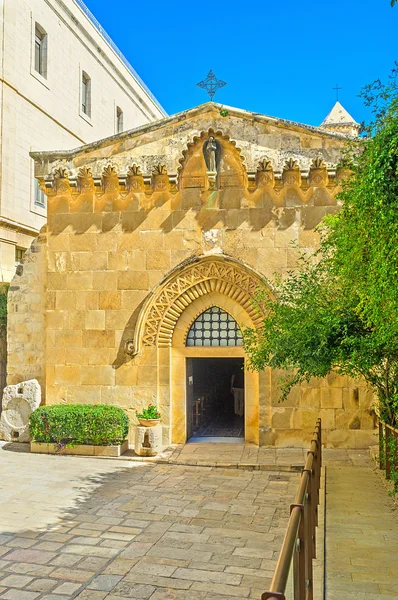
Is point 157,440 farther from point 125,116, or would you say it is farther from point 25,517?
point 125,116

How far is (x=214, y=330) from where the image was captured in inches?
523

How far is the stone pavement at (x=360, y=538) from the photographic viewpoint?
16.7 feet

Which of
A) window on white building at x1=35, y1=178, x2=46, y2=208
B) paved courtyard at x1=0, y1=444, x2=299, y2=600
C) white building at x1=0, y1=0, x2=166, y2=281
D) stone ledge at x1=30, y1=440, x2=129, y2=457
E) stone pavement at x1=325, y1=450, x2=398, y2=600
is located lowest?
paved courtyard at x1=0, y1=444, x2=299, y2=600

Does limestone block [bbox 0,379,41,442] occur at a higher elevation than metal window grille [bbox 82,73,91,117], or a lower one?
lower

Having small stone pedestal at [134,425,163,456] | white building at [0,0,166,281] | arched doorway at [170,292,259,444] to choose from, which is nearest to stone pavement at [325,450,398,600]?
arched doorway at [170,292,259,444]

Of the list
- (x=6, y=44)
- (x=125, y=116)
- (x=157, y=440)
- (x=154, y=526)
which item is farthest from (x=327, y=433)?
(x=125, y=116)

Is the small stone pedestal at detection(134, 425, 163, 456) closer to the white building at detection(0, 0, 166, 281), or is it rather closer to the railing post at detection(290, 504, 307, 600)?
the white building at detection(0, 0, 166, 281)

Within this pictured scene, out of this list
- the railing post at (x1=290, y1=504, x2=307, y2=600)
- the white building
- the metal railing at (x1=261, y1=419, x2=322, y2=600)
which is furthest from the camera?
the white building

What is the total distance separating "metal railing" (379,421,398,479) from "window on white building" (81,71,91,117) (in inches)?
668

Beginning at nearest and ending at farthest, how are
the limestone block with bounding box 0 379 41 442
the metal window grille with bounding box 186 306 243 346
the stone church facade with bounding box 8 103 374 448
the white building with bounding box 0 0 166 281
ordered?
the stone church facade with bounding box 8 103 374 448
the metal window grille with bounding box 186 306 243 346
the limestone block with bounding box 0 379 41 442
the white building with bounding box 0 0 166 281

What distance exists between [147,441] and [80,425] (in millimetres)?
1477

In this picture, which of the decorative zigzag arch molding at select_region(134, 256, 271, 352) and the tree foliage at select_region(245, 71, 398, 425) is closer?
the tree foliage at select_region(245, 71, 398, 425)

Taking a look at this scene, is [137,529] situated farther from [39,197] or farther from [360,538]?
[39,197]

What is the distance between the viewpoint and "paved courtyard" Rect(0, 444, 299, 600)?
595 cm
